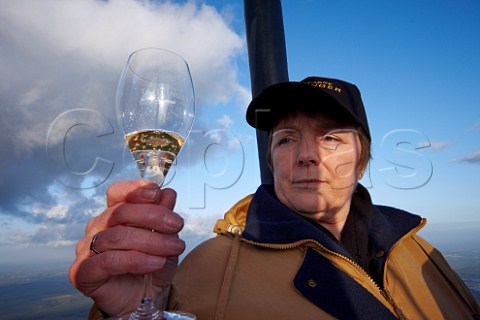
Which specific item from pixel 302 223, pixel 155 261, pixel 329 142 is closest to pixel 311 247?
pixel 302 223

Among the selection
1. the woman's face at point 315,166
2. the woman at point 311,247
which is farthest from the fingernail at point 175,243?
the woman's face at point 315,166

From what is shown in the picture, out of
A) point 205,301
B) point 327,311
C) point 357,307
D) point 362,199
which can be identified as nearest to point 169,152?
point 205,301

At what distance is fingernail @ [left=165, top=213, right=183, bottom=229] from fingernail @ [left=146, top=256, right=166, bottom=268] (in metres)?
0.10

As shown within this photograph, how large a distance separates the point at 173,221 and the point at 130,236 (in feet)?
0.43

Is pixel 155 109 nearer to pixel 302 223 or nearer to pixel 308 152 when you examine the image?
pixel 302 223

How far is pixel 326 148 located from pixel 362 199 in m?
0.71

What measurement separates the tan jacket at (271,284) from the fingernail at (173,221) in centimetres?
59

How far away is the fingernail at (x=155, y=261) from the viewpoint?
36.0 inches

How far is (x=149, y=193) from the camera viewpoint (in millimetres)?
941

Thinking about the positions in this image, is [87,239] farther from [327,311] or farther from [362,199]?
[362,199]

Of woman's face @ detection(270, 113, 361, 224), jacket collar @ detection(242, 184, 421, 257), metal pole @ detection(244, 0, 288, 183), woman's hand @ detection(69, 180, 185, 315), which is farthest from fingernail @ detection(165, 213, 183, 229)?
metal pole @ detection(244, 0, 288, 183)

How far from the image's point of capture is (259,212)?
2.05m

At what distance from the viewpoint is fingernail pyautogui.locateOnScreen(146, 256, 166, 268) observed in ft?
3.00

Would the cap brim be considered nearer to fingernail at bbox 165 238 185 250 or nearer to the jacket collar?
the jacket collar
